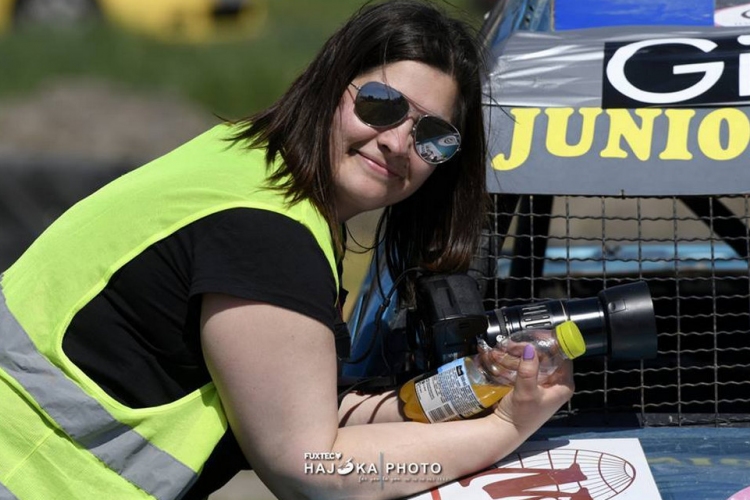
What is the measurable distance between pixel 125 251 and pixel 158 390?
231 millimetres

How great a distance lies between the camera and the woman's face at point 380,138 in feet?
6.57

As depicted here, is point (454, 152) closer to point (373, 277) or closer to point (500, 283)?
point (373, 277)

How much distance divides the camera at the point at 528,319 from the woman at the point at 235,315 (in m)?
0.12

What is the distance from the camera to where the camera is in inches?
81.7

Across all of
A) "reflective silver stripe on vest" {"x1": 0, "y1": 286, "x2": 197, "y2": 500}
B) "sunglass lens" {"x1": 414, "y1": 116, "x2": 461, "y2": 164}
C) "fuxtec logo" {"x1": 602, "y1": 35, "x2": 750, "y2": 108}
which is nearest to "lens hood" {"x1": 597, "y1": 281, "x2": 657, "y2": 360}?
"sunglass lens" {"x1": 414, "y1": 116, "x2": 461, "y2": 164}

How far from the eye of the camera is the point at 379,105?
199 cm

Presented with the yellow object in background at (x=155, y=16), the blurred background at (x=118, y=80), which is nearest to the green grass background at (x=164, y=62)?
the blurred background at (x=118, y=80)

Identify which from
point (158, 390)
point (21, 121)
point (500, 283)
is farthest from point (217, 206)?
point (21, 121)

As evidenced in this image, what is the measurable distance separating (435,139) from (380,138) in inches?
4.2

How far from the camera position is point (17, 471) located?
188 cm

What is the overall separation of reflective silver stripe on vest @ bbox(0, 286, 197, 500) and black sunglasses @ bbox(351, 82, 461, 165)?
2.10 ft

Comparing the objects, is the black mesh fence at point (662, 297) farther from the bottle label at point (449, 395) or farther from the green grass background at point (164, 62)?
the green grass background at point (164, 62)

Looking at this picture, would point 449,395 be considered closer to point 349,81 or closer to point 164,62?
point 349,81

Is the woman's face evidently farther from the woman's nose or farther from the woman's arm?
the woman's arm
